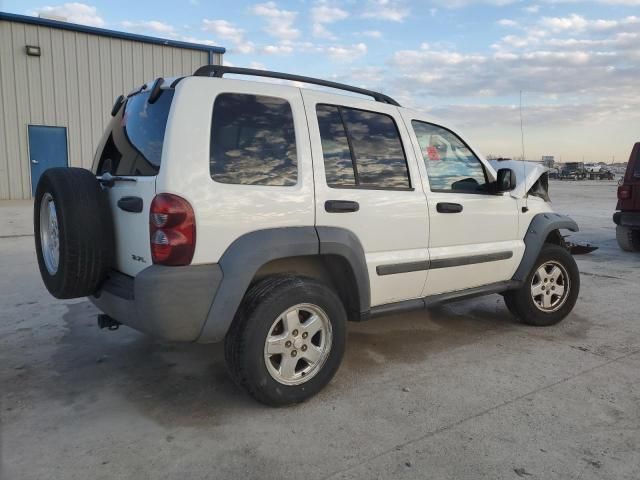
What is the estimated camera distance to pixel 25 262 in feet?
23.6

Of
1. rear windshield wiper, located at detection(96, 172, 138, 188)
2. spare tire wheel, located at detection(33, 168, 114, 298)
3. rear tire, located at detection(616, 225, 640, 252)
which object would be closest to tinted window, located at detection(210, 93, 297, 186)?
rear windshield wiper, located at detection(96, 172, 138, 188)

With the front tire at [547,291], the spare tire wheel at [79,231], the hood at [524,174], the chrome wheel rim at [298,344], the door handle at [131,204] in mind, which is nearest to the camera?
the door handle at [131,204]

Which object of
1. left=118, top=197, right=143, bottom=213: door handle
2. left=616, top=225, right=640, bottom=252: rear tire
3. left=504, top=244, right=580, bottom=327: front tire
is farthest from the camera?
left=616, top=225, right=640, bottom=252: rear tire

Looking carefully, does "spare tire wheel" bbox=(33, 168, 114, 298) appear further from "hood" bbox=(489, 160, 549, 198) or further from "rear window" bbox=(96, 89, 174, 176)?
"hood" bbox=(489, 160, 549, 198)

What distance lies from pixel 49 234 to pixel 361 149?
2.12 meters

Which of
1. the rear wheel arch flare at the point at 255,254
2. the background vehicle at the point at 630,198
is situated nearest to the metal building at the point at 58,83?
the background vehicle at the point at 630,198

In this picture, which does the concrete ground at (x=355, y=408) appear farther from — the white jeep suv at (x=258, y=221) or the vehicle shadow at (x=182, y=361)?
the white jeep suv at (x=258, y=221)

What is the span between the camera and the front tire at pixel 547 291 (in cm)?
457

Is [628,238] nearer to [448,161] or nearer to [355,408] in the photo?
[448,161]

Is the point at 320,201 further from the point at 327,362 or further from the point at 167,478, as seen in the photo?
the point at 167,478

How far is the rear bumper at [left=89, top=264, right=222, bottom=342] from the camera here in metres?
2.65

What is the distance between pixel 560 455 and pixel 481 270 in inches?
70.4

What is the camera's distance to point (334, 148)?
331 cm

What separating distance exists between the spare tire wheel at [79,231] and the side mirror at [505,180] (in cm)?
286
